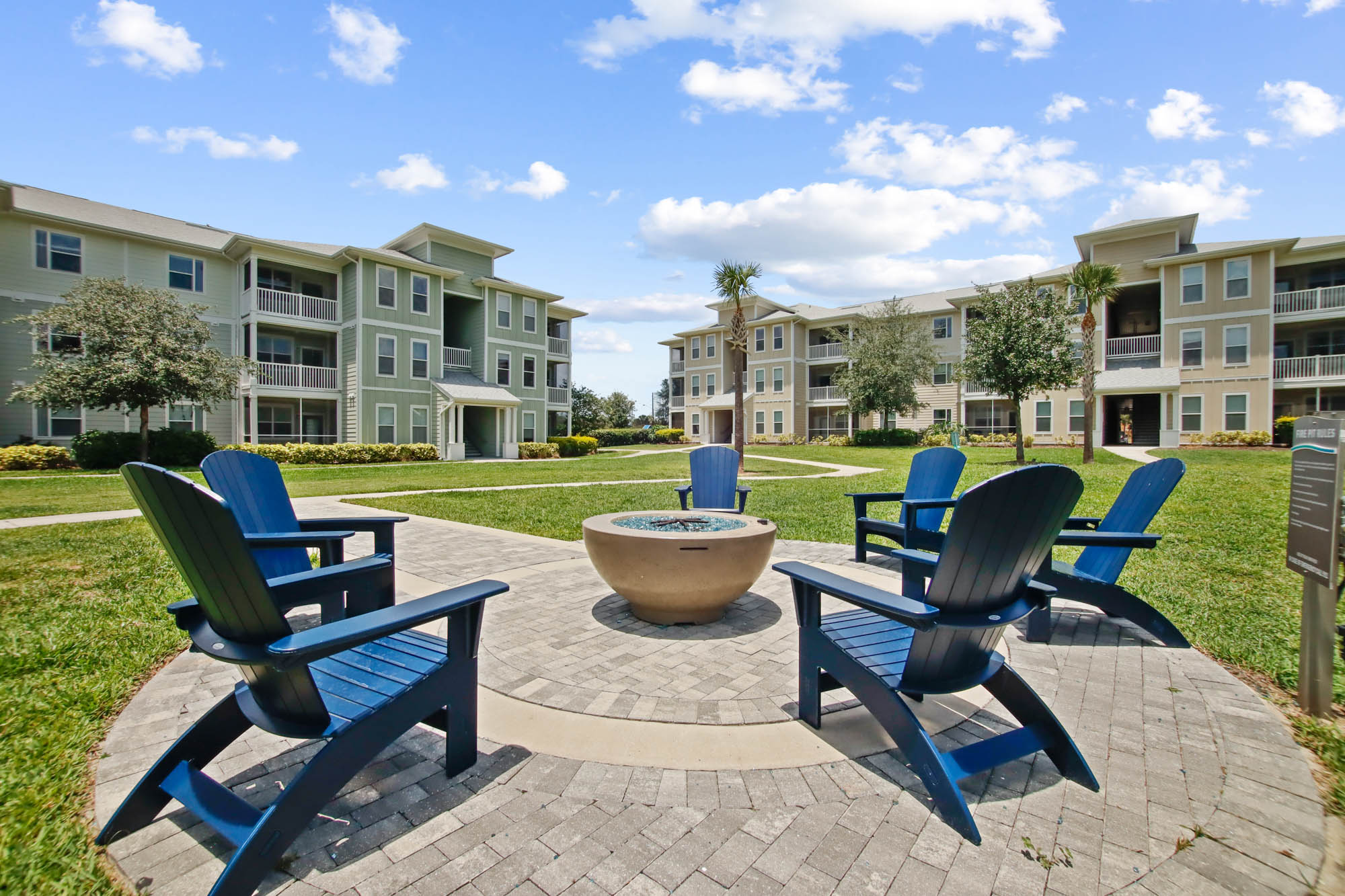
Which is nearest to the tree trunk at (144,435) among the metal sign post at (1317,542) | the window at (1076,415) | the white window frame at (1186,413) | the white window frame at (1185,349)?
the metal sign post at (1317,542)

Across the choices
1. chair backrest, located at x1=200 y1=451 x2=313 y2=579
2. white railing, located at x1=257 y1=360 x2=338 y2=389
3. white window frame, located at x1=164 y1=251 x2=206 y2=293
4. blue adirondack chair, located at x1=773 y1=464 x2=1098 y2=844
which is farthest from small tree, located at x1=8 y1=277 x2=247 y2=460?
blue adirondack chair, located at x1=773 y1=464 x2=1098 y2=844

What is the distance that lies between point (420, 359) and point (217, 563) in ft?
90.7

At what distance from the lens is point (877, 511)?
1103cm

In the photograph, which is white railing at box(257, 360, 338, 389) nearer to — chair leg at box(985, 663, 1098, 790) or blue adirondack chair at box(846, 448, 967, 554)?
blue adirondack chair at box(846, 448, 967, 554)

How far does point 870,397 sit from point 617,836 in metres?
33.3

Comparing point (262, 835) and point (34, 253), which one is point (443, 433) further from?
point (262, 835)

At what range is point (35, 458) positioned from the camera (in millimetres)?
18094

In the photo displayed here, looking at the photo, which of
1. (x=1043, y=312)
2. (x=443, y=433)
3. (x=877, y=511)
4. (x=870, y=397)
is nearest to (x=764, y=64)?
(x=877, y=511)

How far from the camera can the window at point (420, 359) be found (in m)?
26.8

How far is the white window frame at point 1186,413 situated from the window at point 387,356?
36.8 meters

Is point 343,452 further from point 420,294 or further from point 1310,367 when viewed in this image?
point 1310,367

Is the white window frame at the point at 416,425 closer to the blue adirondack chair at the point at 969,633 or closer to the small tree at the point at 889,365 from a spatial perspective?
the small tree at the point at 889,365

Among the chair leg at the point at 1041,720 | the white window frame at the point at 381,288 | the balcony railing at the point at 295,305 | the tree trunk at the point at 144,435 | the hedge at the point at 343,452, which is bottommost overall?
the chair leg at the point at 1041,720

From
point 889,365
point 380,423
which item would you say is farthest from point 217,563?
point 889,365
